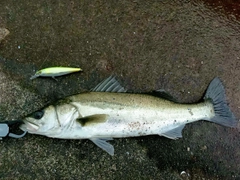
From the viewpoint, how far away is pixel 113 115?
3666 millimetres

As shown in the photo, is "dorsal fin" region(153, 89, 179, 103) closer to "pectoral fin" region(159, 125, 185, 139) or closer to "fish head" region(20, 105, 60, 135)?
"pectoral fin" region(159, 125, 185, 139)

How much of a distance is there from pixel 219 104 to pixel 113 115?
119 centimetres

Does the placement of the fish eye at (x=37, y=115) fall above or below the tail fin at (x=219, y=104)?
above

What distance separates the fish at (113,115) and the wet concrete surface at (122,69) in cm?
21

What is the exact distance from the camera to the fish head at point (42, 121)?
11.5ft

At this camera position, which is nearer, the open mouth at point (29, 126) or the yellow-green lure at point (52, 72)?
the open mouth at point (29, 126)

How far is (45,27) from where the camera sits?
3.97m

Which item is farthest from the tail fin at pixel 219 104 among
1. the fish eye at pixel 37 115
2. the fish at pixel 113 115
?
the fish eye at pixel 37 115

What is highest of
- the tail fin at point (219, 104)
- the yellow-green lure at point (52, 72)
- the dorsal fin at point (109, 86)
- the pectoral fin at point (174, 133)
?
the yellow-green lure at point (52, 72)

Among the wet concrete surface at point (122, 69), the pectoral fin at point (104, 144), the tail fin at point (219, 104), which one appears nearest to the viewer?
the pectoral fin at point (104, 144)

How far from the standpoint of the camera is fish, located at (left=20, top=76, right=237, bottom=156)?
355 centimetres

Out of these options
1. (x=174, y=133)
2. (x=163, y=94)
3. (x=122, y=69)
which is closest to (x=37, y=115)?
(x=122, y=69)

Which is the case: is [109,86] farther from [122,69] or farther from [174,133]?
[174,133]

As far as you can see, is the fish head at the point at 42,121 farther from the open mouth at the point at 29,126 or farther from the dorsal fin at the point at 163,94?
the dorsal fin at the point at 163,94
